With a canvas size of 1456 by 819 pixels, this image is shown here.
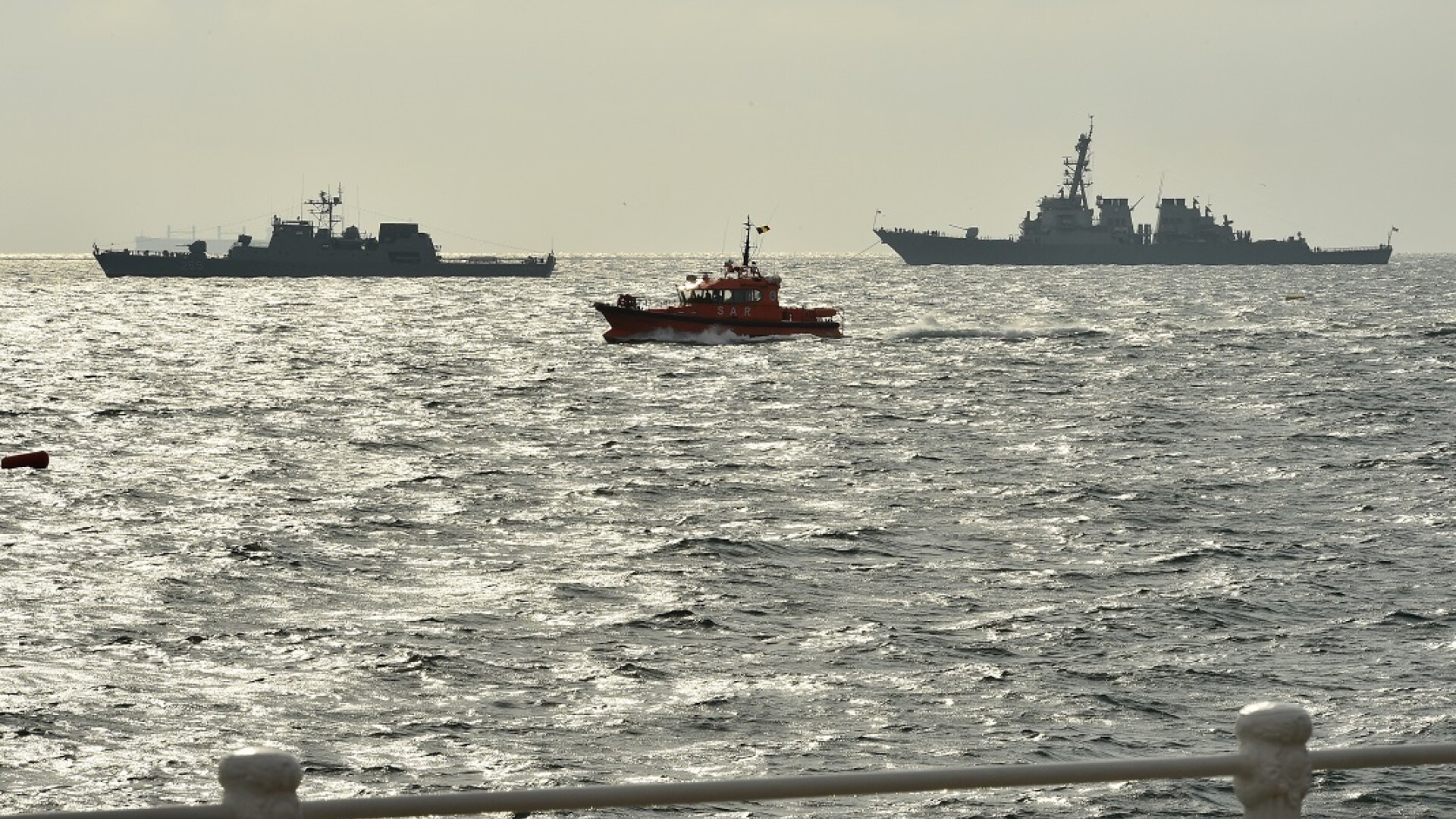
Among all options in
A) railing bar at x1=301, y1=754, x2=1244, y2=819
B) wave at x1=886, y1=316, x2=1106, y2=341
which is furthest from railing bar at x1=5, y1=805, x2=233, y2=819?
wave at x1=886, y1=316, x2=1106, y2=341

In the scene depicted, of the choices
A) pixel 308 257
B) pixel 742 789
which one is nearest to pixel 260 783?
pixel 742 789

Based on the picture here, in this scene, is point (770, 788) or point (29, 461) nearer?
point (770, 788)

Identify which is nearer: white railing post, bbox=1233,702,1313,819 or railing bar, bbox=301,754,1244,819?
railing bar, bbox=301,754,1244,819

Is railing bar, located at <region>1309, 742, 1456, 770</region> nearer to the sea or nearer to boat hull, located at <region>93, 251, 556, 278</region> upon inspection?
the sea

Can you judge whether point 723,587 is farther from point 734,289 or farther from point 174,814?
point 734,289

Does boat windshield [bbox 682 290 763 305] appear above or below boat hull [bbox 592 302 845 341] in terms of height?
above

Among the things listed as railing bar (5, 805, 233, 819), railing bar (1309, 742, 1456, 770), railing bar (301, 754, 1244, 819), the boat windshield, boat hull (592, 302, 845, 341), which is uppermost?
railing bar (1309, 742, 1456, 770)

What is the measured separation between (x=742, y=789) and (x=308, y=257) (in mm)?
180168

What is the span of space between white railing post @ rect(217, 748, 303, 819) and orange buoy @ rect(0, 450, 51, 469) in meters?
33.5

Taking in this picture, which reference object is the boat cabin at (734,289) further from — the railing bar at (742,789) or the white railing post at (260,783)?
the white railing post at (260,783)

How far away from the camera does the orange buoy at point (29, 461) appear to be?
3441 cm

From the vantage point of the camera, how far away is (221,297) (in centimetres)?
14488

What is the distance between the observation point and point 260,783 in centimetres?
338

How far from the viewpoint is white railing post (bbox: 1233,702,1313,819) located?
355 cm
